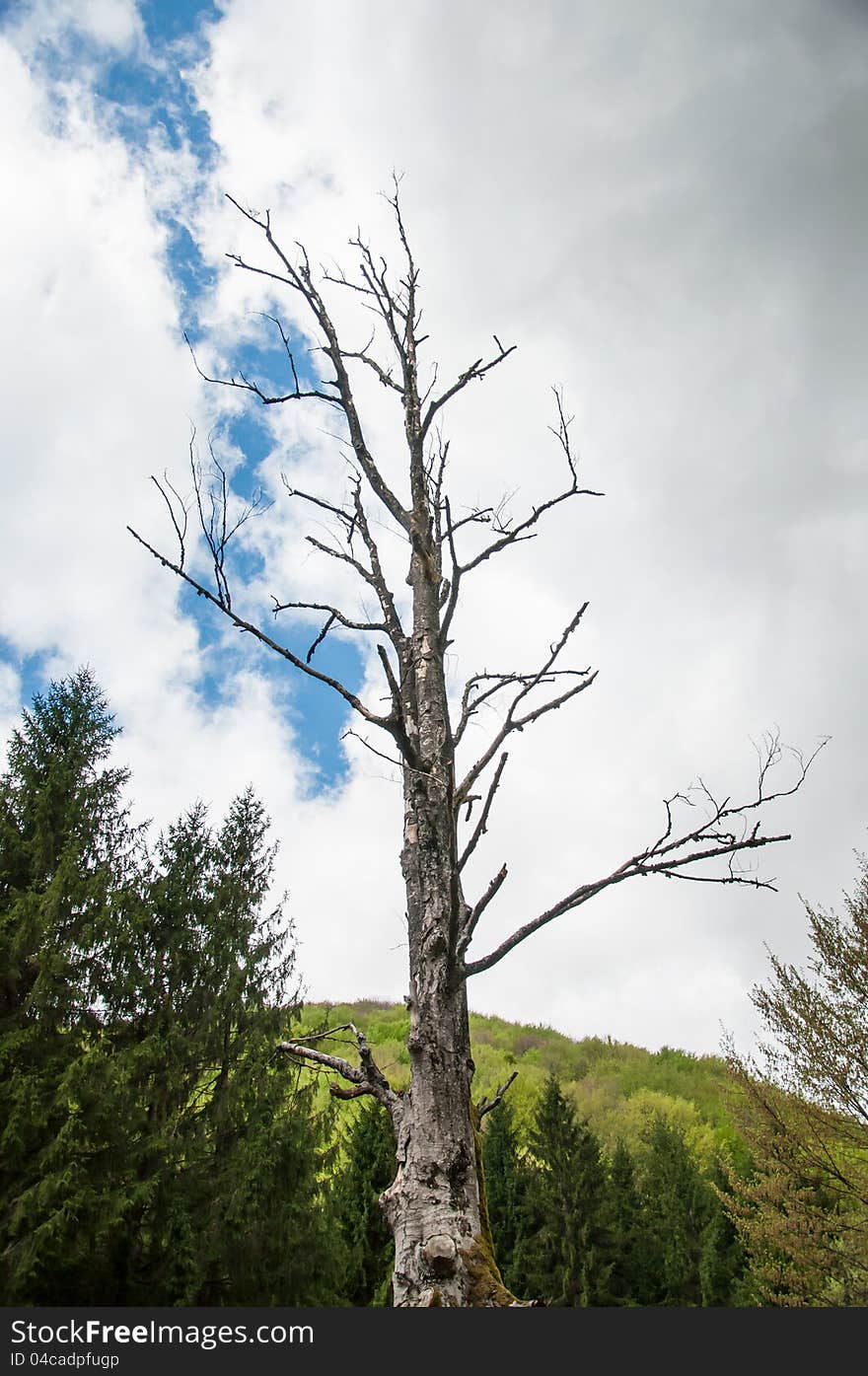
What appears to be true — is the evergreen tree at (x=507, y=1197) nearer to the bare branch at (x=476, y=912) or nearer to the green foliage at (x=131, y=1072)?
the green foliage at (x=131, y=1072)

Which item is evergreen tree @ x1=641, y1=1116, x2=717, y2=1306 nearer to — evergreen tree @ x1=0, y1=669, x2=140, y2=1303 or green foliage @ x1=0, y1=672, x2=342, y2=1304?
green foliage @ x1=0, y1=672, x2=342, y2=1304

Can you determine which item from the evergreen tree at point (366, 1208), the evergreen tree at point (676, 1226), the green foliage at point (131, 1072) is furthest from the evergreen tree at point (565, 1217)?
the green foliage at point (131, 1072)

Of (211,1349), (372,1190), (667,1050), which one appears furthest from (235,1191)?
(667,1050)

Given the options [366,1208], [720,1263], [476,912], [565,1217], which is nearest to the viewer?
[476,912]

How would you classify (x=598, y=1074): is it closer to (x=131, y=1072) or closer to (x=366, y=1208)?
(x=366, y=1208)

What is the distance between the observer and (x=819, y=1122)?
1156 centimetres

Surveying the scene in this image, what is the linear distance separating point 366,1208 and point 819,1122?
938cm

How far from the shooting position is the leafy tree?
11.3 meters

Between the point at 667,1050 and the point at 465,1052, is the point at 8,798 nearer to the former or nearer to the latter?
the point at 465,1052

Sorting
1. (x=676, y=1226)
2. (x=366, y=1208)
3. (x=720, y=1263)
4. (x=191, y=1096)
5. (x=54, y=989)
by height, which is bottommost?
(x=720, y=1263)

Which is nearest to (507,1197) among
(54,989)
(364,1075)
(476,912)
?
(54,989)

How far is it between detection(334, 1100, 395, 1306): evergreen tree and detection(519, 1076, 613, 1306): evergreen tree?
3.87 m

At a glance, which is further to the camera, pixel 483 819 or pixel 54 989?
pixel 54 989

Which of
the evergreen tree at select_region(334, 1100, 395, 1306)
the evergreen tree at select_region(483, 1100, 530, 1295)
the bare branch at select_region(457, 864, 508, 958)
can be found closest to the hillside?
the evergreen tree at select_region(483, 1100, 530, 1295)
